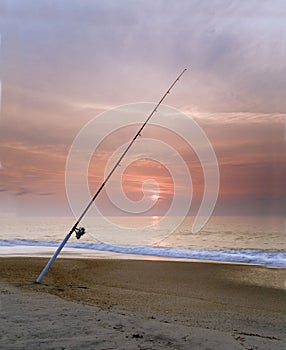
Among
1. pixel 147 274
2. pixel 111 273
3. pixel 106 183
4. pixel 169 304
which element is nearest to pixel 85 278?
pixel 111 273

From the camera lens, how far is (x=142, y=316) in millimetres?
4809

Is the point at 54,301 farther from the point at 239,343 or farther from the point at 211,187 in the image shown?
the point at 211,187

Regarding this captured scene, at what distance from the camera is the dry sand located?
3.64 metres

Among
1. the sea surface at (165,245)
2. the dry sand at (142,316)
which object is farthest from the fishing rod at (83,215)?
the sea surface at (165,245)

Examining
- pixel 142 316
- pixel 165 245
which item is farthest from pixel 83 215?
pixel 165 245

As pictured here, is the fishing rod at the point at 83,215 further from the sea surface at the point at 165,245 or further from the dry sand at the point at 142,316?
the sea surface at the point at 165,245

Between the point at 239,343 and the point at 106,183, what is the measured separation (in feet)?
15.8

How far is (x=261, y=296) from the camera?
26.7ft

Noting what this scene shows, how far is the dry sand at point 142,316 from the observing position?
3645 millimetres

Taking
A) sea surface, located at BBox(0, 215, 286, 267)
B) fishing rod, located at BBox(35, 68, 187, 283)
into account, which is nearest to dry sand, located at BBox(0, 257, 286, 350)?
fishing rod, located at BBox(35, 68, 187, 283)

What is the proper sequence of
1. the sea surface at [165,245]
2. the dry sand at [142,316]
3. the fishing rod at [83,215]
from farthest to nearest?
1. the sea surface at [165,245]
2. the fishing rod at [83,215]
3. the dry sand at [142,316]

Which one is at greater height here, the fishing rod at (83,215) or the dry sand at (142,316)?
the fishing rod at (83,215)

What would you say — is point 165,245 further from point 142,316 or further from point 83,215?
point 142,316

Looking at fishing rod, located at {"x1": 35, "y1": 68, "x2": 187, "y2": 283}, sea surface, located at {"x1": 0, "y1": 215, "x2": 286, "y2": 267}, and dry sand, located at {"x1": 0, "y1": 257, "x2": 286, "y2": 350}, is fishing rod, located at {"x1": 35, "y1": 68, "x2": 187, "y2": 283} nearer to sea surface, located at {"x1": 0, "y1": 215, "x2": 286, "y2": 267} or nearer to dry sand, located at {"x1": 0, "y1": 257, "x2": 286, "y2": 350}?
dry sand, located at {"x1": 0, "y1": 257, "x2": 286, "y2": 350}
